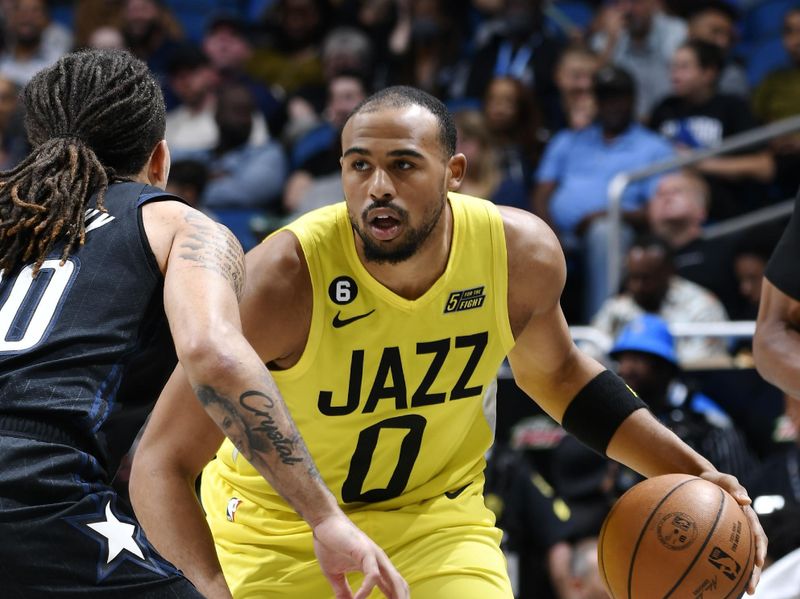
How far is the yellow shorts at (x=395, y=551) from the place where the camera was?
3523mm

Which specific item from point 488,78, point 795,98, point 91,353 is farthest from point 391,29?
point 91,353

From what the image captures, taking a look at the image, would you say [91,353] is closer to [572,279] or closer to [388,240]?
[388,240]

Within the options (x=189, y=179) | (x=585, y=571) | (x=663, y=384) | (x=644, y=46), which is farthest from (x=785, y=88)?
(x=585, y=571)

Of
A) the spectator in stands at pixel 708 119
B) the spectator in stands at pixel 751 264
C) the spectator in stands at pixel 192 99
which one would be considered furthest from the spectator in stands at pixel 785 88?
the spectator in stands at pixel 192 99

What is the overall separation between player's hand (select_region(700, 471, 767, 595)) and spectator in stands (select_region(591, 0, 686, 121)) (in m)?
6.08

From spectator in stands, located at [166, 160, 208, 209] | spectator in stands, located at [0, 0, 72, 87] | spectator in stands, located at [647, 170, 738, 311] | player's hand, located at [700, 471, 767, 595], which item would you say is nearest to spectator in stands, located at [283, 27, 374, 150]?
spectator in stands, located at [166, 160, 208, 209]

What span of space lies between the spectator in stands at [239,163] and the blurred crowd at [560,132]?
16mm

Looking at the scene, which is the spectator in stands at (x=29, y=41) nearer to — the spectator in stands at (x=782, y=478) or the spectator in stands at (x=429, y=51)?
the spectator in stands at (x=429, y=51)

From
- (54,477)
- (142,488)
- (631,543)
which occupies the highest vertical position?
(54,477)

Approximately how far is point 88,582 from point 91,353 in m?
0.44

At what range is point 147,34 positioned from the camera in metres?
10.5

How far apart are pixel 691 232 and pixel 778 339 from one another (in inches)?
155

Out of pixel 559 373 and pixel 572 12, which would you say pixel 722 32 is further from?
pixel 559 373

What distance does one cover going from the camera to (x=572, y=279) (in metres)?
8.09
